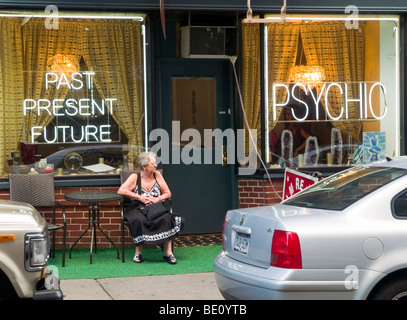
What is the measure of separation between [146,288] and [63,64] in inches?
145

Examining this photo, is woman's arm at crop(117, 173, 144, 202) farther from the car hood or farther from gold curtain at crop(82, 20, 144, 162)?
the car hood

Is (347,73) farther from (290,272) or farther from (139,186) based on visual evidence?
(290,272)

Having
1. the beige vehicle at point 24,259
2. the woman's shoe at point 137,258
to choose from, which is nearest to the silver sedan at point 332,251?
the beige vehicle at point 24,259

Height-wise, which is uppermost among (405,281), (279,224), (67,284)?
(279,224)

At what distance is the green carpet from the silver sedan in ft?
9.64

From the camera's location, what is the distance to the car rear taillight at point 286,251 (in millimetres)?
5598

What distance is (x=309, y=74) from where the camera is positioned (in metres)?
11.0

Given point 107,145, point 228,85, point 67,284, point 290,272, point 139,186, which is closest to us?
point 290,272

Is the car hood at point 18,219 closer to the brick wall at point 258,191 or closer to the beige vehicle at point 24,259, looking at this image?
the beige vehicle at point 24,259

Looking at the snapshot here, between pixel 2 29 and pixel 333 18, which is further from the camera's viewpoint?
pixel 333 18

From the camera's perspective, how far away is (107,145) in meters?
10.5

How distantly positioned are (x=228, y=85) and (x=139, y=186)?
2.43 meters

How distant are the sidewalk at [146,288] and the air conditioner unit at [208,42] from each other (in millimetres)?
3419
